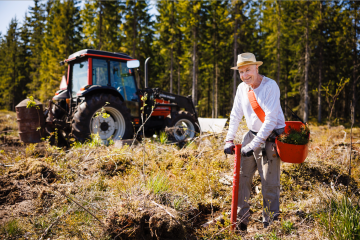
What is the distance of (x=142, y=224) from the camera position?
251cm

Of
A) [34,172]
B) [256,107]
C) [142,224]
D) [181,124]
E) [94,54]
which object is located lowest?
[142,224]

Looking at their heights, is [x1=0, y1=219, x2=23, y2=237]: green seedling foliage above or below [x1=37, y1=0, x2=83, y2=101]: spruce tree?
below

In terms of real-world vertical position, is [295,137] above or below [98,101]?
below

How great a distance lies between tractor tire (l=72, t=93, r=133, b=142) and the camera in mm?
5750

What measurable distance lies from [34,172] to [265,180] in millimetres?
3865

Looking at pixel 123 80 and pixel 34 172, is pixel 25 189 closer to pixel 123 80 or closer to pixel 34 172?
pixel 34 172

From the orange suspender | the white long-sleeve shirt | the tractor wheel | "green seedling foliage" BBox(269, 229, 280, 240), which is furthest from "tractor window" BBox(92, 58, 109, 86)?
"green seedling foliage" BBox(269, 229, 280, 240)

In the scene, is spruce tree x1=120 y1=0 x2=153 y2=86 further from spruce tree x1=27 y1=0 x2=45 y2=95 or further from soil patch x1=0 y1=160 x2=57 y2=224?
soil patch x1=0 y1=160 x2=57 y2=224

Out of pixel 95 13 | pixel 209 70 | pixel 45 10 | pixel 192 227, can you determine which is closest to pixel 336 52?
pixel 209 70

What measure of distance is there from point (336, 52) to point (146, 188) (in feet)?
82.1

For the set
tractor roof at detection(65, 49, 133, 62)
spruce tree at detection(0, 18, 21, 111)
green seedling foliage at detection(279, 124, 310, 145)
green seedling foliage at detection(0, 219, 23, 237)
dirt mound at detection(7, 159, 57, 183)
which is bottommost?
green seedling foliage at detection(0, 219, 23, 237)

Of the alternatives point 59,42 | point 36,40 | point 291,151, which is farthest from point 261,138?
point 36,40

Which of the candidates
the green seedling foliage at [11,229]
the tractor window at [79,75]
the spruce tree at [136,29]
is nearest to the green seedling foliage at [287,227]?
the green seedling foliage at [11,229]

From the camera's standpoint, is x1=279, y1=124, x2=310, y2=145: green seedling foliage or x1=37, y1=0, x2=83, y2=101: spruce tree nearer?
x1=279, y1=124, x2=310, y2=145: green seedling foliage
